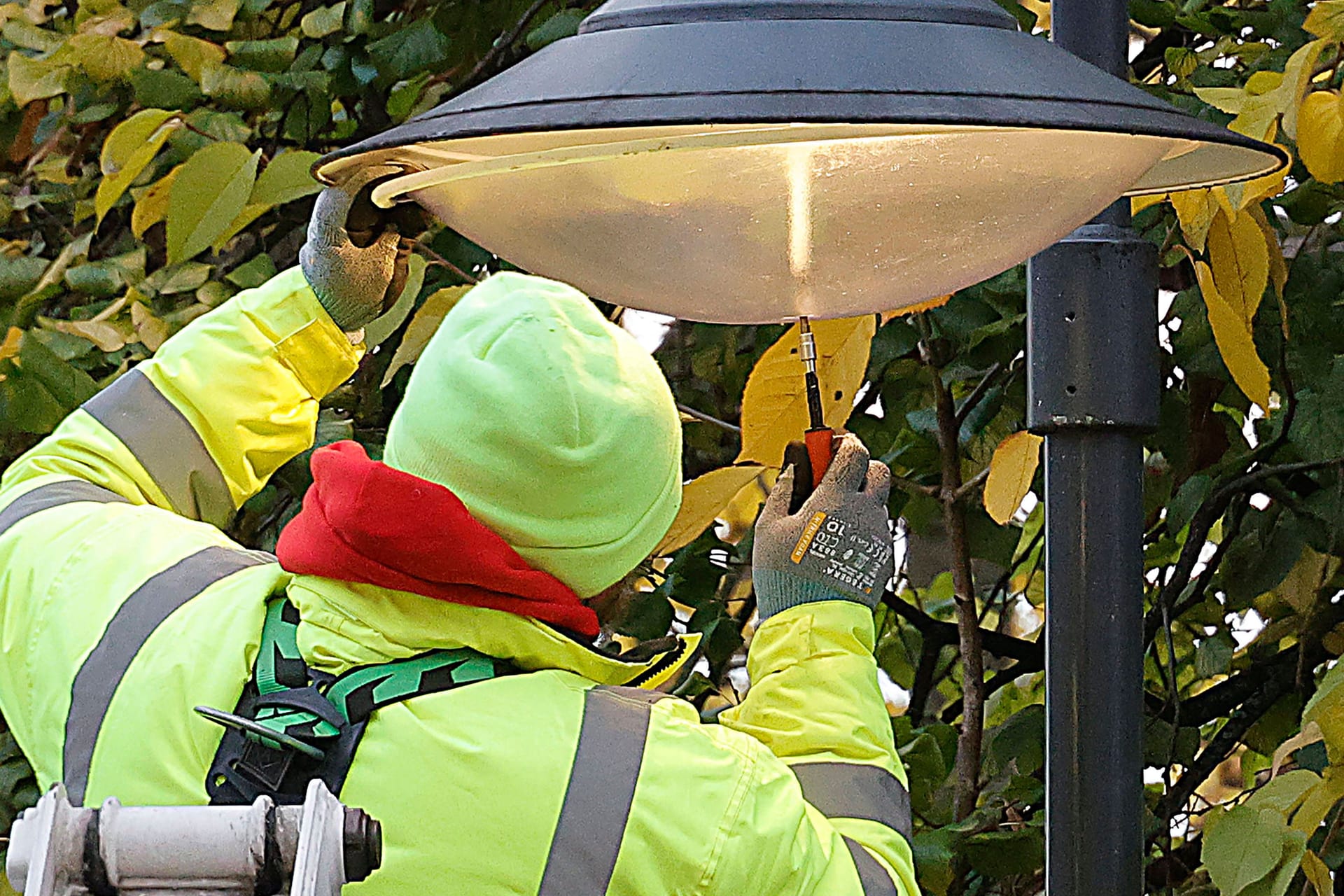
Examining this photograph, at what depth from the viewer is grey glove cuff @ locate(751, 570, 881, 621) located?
1.10m

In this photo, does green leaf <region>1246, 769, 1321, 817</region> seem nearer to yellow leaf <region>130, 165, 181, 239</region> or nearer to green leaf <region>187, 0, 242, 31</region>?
yellow leaf <region>130, 165, 181, 239</region>

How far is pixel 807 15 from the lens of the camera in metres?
0.74

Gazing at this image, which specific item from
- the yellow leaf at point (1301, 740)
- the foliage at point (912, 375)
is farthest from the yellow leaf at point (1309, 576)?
the yellow leaf at point (1301, 740)

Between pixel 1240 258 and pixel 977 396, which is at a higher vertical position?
pixel 1240 258

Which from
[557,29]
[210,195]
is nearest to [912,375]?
[557,29]

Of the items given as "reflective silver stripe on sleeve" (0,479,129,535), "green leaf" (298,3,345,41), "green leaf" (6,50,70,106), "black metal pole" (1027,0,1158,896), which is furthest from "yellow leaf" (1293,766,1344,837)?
"green leaf" (6,50,70,106)

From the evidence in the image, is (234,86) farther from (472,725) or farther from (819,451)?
(472,725)

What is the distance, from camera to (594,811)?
2.93 ft

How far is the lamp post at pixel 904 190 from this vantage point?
2.32 feet

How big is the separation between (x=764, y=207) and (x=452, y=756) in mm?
305

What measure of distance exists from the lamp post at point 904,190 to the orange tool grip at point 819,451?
121 mm

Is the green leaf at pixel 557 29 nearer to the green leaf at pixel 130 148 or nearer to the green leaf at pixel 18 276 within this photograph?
the green leaf at pixel 130 148

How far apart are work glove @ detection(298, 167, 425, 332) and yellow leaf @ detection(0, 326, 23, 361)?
54 cm

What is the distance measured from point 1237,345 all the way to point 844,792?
0.36 meters
